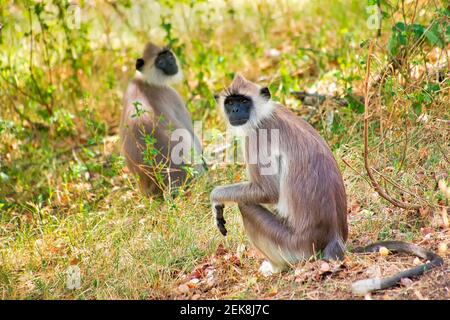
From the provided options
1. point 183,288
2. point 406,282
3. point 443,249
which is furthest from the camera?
point 183,288

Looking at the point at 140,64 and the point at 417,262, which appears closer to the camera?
the point at 417,262

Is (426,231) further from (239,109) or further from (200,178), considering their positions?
(200,178)

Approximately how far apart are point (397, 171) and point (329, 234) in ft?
4.51

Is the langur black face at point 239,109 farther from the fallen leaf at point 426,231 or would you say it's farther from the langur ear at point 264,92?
the fallen leaf at point 426,231

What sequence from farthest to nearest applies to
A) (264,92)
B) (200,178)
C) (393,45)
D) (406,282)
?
(200,178) < (393,45) < (264,92) < (406,282)

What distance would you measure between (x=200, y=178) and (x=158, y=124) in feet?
3.05

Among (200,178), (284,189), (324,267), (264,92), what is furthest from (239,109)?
(200,178)

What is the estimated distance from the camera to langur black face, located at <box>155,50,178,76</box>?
8.27m

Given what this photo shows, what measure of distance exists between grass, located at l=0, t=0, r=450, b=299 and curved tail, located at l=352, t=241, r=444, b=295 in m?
0.07

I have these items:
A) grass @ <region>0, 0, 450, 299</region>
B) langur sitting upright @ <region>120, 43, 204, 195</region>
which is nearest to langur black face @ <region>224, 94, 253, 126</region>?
grass @ <region>0, 0, 450, 299</region>

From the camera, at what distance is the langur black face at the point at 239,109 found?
5.21 metres

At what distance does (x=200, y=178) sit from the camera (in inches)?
279
